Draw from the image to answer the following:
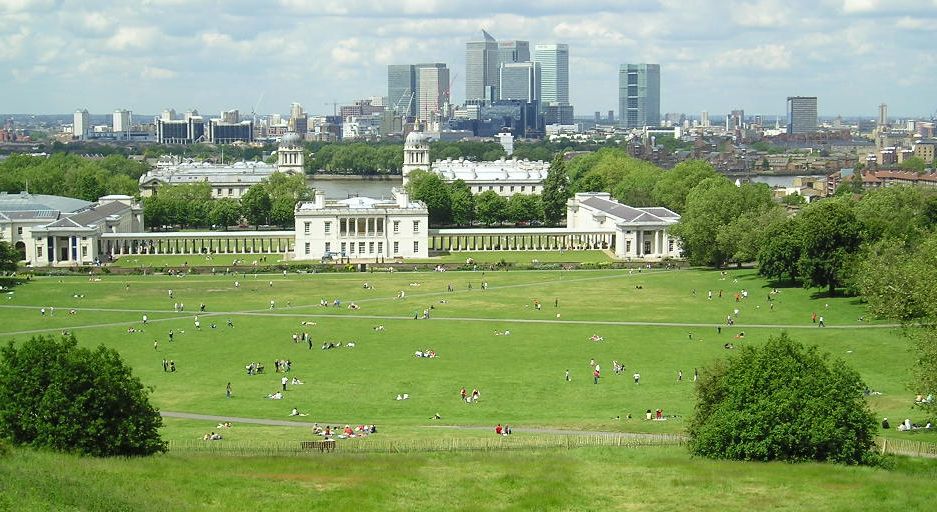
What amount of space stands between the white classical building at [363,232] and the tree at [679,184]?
24562 millimetres

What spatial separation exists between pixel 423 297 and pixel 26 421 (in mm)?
45878

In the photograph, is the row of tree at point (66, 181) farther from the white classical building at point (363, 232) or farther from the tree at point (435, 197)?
the white classical building at point (363, 232)

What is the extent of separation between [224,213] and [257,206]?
117 inches

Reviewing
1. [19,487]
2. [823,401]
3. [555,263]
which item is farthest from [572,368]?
[555,263]

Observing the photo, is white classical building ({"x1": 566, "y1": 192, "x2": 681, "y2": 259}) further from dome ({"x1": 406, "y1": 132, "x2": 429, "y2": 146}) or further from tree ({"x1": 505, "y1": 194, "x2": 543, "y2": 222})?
dome ({"x1": 406, "y1": 132, "x2": 429, "y2": 146})

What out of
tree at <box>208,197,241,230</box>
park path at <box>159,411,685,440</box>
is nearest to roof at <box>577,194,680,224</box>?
tree at <box>208,197,241,230</box>

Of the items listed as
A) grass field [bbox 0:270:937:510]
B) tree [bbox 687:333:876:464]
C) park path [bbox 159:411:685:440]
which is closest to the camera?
grass field [bbox 0:270:937:510]

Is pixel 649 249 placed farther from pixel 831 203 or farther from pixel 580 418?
pixel 580 418

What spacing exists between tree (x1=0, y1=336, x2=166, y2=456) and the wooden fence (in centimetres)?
285

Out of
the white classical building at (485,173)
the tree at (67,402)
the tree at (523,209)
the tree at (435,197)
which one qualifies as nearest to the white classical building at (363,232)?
the tree at (435,197)

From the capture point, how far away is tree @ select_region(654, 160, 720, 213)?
4766 inches

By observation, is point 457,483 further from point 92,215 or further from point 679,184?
point 679,184

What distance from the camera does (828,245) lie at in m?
74.5

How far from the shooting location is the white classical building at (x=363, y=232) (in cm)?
10800
